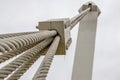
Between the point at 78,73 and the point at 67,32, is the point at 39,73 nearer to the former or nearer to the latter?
the point at 67,32

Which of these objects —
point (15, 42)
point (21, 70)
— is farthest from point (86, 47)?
point (15, 42)

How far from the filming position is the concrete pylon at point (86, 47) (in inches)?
73.0

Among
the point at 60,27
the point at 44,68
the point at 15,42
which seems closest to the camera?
the point at 15,42

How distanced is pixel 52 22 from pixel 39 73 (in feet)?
1.28

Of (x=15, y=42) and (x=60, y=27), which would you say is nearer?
(x=15, y=42)

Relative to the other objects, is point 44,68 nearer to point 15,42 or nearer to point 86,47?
point 15,42

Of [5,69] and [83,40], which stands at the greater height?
[5,69]

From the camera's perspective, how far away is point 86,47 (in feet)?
6.59

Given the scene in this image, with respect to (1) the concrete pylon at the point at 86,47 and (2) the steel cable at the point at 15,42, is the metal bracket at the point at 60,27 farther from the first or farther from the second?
(1) the concrete pylon at the point at 86,47

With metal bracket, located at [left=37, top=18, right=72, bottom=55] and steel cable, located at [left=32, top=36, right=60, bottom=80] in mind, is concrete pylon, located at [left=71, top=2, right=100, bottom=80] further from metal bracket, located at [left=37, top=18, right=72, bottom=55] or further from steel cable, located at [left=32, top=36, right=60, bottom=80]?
steel cable, located at [left=32, top=36, right=60, bottom=80]

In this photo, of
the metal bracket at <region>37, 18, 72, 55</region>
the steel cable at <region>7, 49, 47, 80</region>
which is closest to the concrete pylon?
the metal bracket at <region>37, 18, 72, 55</region>

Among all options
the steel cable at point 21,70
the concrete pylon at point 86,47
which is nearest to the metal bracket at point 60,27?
the steel cable at point 21,70

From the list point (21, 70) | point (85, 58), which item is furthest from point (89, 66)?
point (21, 70)

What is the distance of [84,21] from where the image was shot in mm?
2176
